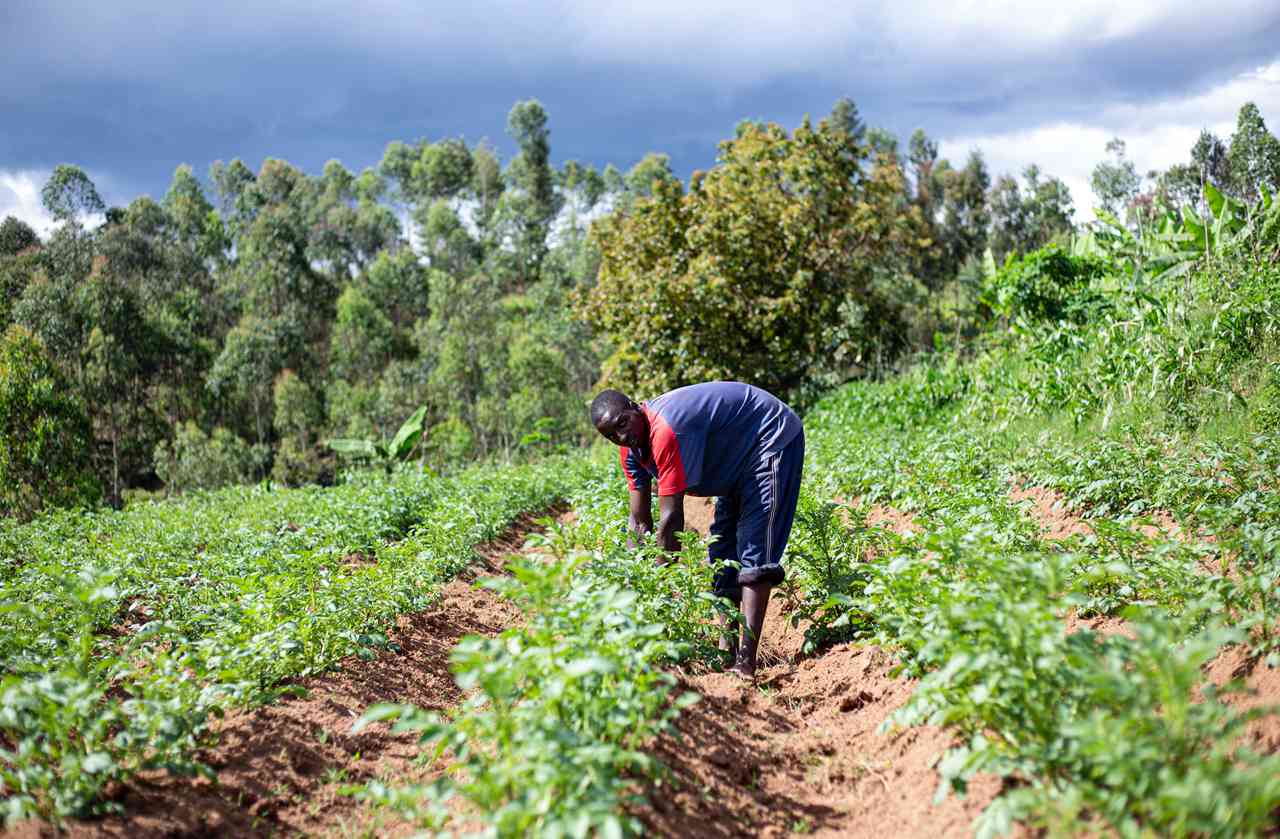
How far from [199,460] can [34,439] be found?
30.3 feet

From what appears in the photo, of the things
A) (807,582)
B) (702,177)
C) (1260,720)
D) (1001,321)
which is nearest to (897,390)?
(1001,321)

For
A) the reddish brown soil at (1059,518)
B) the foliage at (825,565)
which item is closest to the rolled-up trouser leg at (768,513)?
the foliage at (825,565)

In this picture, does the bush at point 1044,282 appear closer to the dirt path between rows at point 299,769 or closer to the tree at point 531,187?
the dirt path between rows at point 299,769

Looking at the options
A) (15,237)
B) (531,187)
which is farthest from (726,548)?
(531,187)

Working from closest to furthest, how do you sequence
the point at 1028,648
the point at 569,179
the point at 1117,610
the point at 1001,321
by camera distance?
the point at 1028,648, the point at 1117,610, the point at 1001,321, the point at 569,179

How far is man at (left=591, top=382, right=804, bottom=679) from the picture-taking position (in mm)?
3928

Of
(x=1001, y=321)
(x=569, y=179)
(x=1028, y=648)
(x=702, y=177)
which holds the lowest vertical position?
(x=1028, y=648)

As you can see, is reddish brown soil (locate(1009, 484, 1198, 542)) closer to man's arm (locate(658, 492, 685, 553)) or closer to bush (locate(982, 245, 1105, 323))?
man's arm (locate(658, 492, 685, 553))

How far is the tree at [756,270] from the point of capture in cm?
1479

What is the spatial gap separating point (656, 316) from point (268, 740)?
39.8 feet

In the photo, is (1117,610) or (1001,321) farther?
(1001,321)

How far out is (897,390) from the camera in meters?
11.9

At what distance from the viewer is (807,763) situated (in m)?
3.15

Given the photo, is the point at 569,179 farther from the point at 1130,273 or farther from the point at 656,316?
the point at 1130,273
